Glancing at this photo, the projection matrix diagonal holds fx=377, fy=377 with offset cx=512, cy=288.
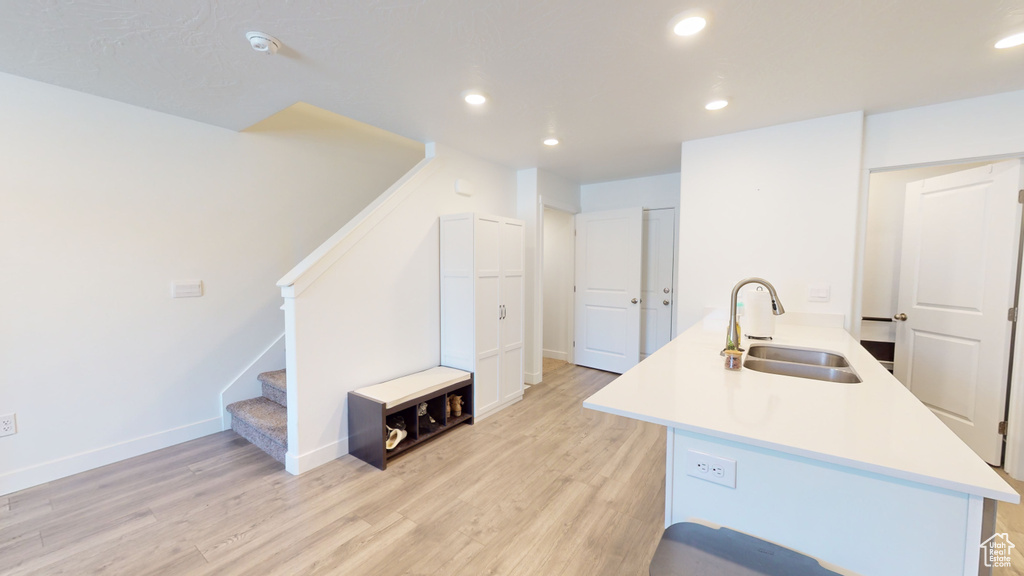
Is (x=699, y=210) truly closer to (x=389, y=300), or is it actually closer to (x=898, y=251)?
(x=898, y=251)

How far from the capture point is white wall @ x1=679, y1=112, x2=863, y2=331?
2539 mm

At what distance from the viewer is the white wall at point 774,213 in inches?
100.0

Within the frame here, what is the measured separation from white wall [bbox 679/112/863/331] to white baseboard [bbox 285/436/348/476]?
8.91 feet

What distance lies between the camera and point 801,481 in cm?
99

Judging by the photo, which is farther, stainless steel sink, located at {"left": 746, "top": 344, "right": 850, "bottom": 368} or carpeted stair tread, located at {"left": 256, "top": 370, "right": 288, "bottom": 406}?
carpeted stair tread, located at {"left": 256, "top": 370, "right": 288, "bottom": 406}

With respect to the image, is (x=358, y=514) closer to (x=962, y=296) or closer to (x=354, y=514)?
(x=354, y=514)

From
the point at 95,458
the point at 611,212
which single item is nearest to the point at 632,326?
the point at 611,212

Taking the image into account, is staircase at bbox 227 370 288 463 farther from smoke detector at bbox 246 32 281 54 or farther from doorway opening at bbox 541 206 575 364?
doorway opening at bbox 541 206 575 364

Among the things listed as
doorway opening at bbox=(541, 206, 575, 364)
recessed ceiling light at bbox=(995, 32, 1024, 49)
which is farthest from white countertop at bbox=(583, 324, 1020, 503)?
doorway opening at bbox=(541, 206, 575, 364)

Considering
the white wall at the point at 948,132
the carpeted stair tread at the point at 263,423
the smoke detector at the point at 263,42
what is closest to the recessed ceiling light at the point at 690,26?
the smoke detector at the point at 263,42

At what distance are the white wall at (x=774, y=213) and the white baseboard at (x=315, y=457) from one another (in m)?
2.71

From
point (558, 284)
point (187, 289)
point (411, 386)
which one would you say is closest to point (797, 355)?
point (411, 386)

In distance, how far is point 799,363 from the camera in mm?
→ 1940

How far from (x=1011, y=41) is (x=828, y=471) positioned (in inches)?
88.8
